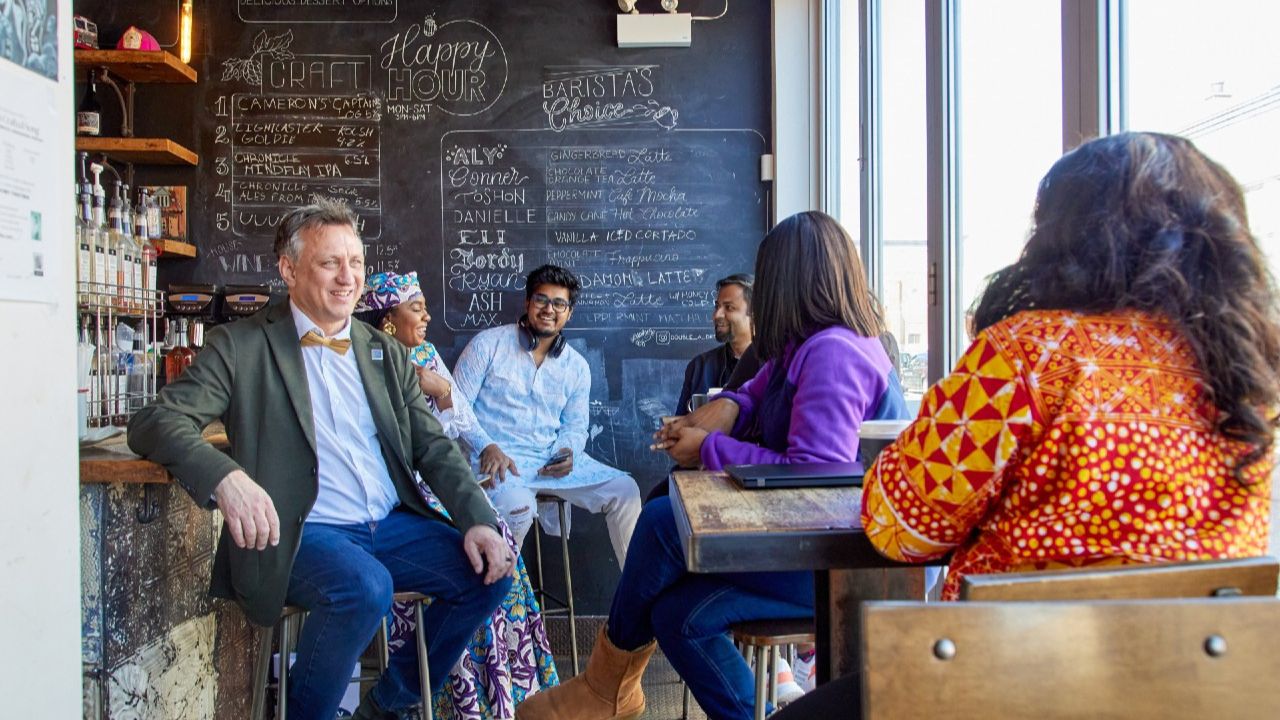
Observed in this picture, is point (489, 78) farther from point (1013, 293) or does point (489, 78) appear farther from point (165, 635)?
point (1013, 293)

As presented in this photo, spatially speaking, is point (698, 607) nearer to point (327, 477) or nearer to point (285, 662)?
point (285, 662)

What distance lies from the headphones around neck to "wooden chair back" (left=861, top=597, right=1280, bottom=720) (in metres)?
3.39

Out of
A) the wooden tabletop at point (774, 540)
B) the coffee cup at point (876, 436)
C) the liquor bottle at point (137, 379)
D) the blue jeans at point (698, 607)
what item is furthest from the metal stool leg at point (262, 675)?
the coffee cup at point (876, 436)

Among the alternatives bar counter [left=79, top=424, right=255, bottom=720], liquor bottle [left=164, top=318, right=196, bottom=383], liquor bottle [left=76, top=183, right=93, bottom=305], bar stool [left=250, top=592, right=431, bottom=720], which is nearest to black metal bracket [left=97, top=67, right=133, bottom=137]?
liquor bottle [left=164, top=318, right=196, bottom=383]

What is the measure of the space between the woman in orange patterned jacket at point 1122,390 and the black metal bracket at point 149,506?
173 cm

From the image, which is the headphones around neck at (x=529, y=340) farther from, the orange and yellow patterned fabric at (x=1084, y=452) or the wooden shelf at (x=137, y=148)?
the orange and yellow patterned fabric at (x=1084, y=452)

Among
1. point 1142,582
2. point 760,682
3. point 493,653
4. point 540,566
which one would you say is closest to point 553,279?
point 540,566

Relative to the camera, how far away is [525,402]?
4.06 meters

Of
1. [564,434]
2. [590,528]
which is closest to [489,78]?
[564,434]

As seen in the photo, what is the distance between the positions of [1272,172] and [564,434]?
307cm

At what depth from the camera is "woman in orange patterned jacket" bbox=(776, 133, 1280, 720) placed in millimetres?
1049

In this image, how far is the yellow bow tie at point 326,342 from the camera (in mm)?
2455

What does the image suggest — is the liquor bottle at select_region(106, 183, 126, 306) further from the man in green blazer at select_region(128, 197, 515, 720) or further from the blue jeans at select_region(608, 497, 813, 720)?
the blue jeans at select_region(608, 497, 813, 720)

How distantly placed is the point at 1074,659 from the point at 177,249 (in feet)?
13.7
